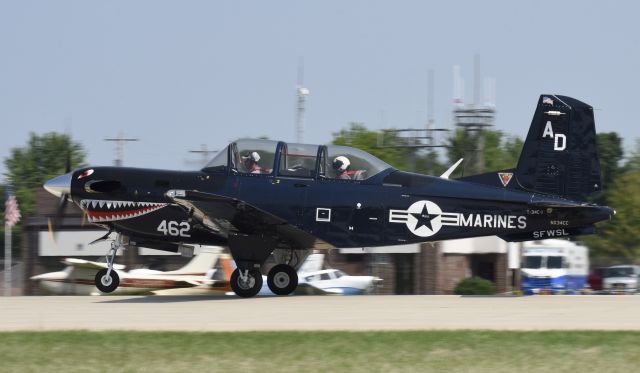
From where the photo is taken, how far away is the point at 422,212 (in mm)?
16859

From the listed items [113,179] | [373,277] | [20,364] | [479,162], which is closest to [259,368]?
[20,364]

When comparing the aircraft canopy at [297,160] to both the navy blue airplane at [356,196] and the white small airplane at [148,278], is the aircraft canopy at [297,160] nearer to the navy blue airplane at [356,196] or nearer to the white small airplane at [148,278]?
the navy blue airplane at [356,196]

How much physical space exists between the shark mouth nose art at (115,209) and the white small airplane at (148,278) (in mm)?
7654

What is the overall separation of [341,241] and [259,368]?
7387 mm

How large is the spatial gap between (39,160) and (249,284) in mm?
73930

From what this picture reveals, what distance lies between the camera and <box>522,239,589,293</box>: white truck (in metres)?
35.6

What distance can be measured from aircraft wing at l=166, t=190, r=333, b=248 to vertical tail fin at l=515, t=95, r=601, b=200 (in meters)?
3.86

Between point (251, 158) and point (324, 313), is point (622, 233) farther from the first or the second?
point (324, 313)

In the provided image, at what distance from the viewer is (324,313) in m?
14.2

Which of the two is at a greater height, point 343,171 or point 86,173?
point 343,171

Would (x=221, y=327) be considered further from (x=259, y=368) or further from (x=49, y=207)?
(x=49, y=207)

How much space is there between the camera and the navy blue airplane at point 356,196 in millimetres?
16641

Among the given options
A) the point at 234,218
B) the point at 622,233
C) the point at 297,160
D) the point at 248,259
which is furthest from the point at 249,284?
the point at 622,233

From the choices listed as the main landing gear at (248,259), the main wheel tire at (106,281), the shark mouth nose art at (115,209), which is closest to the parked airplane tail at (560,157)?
the main landing gear at (248,259)
